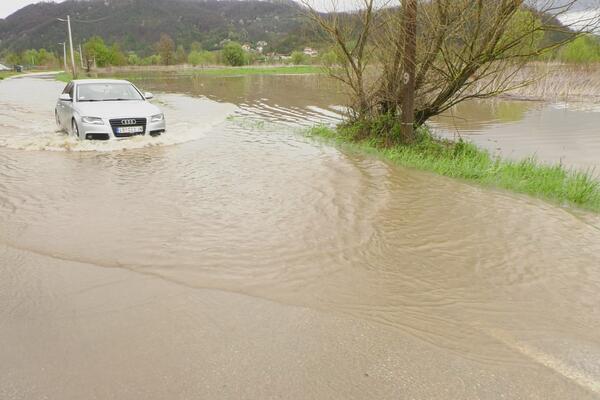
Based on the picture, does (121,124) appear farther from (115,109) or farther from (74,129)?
(74,129)

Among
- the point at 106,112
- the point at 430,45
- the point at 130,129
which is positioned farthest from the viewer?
the point at 130,129

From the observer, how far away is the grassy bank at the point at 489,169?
22.9 feet

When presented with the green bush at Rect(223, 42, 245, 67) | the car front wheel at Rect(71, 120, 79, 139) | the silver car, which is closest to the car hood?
the silver car

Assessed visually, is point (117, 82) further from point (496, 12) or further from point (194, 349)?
point (194, 349)

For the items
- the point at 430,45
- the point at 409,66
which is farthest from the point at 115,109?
the point at 430,45

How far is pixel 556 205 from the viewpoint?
6.70m

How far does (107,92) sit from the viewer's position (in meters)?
11.2

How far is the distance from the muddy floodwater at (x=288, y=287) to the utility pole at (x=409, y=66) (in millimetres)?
2441

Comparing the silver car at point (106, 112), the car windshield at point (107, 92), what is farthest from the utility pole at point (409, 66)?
the car windshield at point (107, 92)

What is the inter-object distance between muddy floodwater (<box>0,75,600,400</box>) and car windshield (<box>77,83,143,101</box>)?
10.4 feet

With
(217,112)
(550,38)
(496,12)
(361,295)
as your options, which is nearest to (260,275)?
(361,295)

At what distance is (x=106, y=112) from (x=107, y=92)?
1366mm

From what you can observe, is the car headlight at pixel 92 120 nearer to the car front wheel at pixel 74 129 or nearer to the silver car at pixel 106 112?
the silver car at pixel 106 112

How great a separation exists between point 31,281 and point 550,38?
32.7 feet
